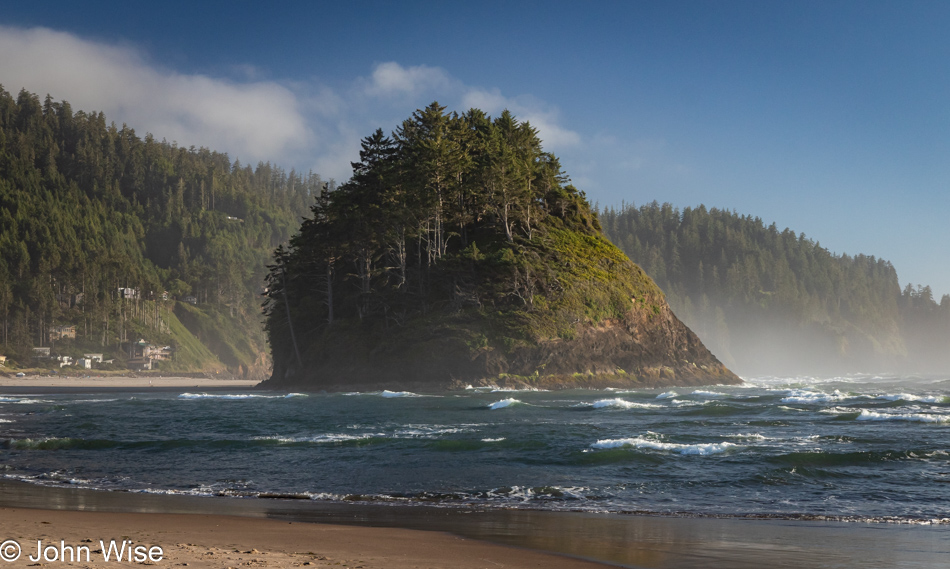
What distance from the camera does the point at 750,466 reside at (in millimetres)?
18141

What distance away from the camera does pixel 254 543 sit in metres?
9.88

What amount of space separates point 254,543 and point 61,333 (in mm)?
155150

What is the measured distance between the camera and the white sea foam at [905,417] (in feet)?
93.7

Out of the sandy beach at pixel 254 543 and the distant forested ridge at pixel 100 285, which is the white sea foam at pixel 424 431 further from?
the distant forested ridge at pixel 100 285

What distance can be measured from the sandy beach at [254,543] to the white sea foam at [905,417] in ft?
86.0

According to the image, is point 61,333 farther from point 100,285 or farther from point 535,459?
point 535,459

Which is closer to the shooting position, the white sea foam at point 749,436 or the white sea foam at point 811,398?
the white sea foam at point 749,436

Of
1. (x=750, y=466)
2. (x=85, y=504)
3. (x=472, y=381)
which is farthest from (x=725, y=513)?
(x=472, y=381)

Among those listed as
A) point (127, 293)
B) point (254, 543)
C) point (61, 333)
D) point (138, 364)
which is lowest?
point (138, 364)

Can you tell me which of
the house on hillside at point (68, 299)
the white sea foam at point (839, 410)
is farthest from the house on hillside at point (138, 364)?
the white sea foam at point (839, 410)

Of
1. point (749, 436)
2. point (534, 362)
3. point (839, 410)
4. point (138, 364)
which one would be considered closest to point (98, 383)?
point (138, 364)

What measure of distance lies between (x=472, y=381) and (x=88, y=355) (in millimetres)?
110207

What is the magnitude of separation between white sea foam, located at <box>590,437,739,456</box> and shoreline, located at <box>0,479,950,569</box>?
314 inches

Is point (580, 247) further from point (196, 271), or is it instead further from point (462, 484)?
point (196, 271)
